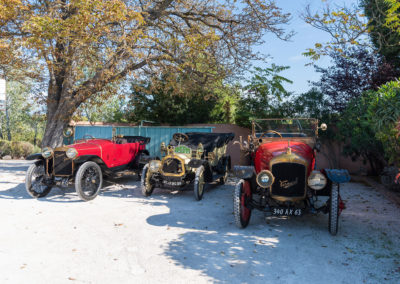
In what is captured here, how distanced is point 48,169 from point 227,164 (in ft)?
15.8

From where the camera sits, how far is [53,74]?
34.7ft

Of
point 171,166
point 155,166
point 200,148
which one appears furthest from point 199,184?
point 200,148

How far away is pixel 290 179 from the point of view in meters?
4.54

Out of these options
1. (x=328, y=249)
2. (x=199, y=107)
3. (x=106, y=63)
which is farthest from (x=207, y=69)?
(x=328, y=249)

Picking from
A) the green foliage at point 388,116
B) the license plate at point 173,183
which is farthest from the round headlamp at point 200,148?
the green foliage at point 388,116

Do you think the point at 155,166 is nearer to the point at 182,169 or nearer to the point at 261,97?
the point at 182,169

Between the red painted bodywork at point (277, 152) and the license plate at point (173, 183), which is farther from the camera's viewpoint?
the license plate at point (173, 183)

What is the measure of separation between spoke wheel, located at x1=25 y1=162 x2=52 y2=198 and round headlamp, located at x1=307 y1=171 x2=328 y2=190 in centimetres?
555

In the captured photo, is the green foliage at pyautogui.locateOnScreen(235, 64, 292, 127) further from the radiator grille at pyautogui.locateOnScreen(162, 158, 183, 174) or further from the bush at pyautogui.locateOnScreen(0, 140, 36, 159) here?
the bush at pyautogui.locateOnScreen(0, 140, 36, 159)

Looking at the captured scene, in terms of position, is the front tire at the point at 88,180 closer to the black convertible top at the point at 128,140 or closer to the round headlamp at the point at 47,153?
the round headlamp at the point at 47,153

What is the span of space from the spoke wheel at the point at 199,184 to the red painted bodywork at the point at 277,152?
1511 mm

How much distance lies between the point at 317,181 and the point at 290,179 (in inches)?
15.1

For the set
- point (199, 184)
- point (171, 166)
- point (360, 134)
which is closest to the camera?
point (199, 184)

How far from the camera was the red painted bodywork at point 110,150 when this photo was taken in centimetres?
694
